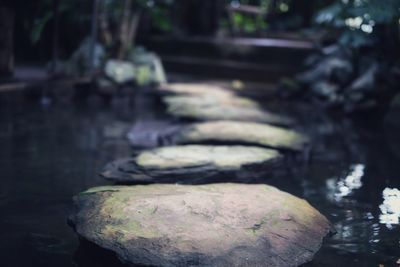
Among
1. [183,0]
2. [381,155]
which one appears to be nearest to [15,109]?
[381,155]

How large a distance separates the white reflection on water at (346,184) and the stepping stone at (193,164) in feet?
1.87

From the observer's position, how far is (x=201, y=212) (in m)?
3.68

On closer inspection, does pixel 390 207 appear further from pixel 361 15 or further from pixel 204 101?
pixel 204 101

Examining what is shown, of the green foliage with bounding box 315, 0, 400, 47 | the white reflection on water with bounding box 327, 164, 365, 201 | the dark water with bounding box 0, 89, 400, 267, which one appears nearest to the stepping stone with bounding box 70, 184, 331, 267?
the dark water with bounding box 0, 89, 400, 267

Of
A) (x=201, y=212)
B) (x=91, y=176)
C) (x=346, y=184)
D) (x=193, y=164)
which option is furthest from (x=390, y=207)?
(x=91, y=176)

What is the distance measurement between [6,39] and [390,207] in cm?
624

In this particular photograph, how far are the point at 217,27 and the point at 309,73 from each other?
3785mm

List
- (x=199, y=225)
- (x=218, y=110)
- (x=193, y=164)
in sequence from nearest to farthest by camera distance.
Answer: (x=199, y=225), (x=193, y=164), (x=218, y=110)

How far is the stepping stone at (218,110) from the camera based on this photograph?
7.34m

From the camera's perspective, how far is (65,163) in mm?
5762

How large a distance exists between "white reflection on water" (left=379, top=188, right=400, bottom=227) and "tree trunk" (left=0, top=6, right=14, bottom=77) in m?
5.99

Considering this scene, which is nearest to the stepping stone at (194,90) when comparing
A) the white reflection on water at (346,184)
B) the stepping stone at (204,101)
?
the stepping stone at (204,101)

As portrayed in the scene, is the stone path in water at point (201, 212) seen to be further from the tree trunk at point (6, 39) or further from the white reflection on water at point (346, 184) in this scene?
the tree trunk at point (6, 39)

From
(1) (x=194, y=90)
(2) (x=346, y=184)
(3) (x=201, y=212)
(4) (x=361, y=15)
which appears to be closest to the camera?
(3) (x=201, y=212)
